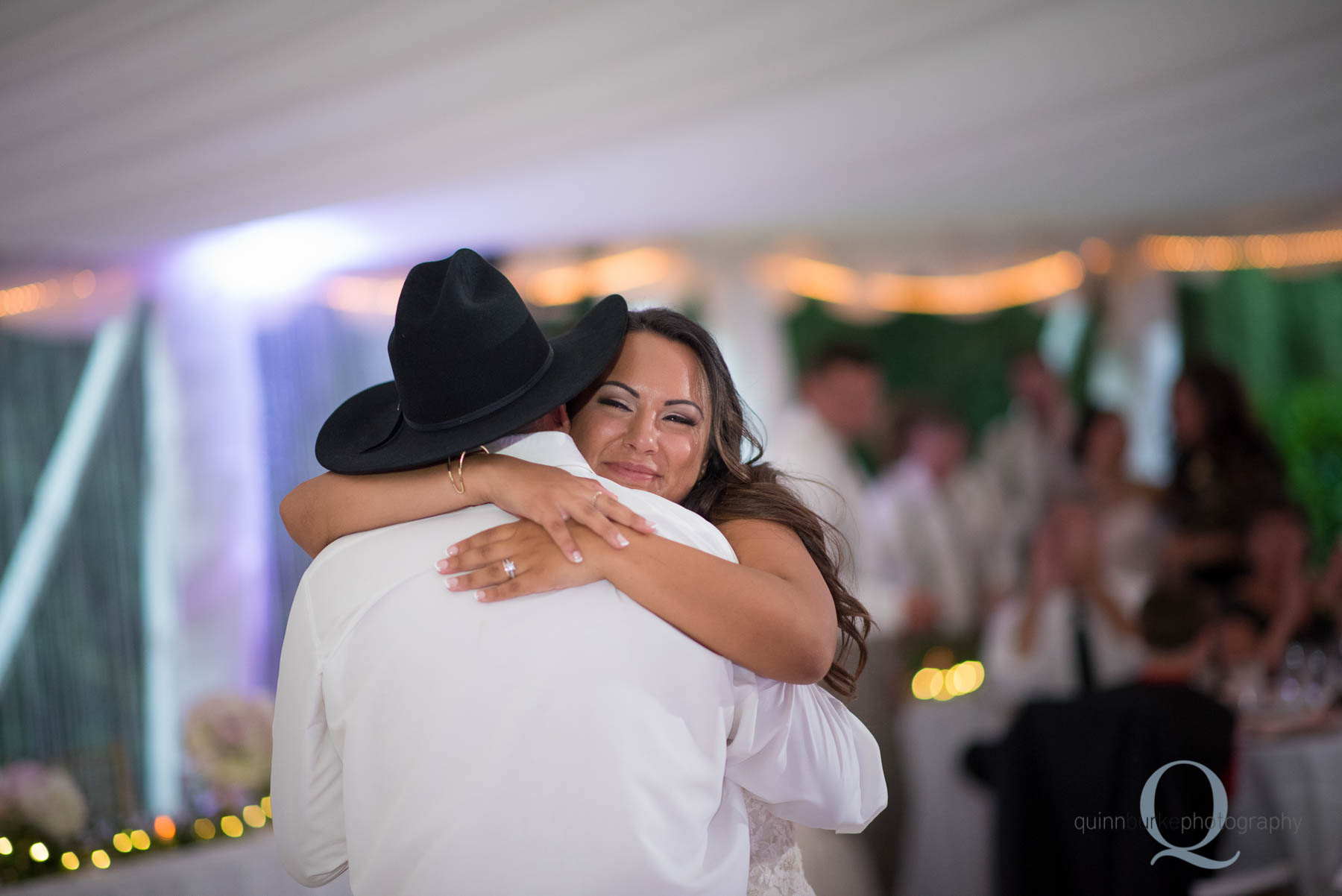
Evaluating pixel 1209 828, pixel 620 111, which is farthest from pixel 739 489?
pixel 620 111

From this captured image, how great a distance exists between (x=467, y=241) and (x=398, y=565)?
15.8 ft

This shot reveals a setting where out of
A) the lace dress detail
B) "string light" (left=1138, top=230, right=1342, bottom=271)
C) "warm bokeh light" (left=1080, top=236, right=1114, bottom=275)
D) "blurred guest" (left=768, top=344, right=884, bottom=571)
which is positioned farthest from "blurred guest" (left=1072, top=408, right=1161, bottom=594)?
the lace dress detail

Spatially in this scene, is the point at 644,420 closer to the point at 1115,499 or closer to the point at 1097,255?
the point at 1115,499

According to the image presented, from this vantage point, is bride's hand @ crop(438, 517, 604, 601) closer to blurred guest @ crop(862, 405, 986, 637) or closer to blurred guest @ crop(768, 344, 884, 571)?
blurred guest @ crop(768, 344, 884, 571)

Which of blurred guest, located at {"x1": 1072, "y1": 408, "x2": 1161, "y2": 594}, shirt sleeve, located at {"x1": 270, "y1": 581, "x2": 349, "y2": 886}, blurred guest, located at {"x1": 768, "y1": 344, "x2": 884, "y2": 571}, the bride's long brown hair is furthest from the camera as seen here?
blurred guest, located at {"x1": 1072, "y1": 408, "x2": 1161, "y2": 594}

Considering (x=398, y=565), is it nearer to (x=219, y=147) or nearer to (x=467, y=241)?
(x=219, y=147)

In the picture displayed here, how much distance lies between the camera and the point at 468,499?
4.75ft

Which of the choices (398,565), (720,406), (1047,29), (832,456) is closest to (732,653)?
(398,565)

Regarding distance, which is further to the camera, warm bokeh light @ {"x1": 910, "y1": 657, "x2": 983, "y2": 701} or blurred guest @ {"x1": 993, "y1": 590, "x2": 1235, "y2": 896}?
warm bokeh light @ {"x1": 910, "y1": 657, "x2": 983, "y2": 701}

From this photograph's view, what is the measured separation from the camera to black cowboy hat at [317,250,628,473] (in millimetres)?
1432

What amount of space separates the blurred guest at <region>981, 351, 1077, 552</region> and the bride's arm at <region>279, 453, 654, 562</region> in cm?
568

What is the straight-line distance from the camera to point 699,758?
4.51 feet

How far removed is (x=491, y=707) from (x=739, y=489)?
682 mm

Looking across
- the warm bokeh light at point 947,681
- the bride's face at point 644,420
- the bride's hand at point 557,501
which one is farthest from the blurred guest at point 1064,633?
the bride's hand at point 557,501
